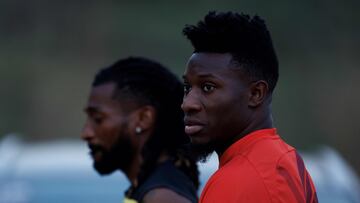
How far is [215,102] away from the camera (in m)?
2.98

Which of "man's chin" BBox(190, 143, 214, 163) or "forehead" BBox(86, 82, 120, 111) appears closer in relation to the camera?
"man's chin" BBox(190, 143, 214, 163)

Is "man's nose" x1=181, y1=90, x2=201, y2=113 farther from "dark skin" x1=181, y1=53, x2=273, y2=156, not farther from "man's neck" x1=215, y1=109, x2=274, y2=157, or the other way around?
"man's neck" x1=215, y1=109, x2=274, y2=157

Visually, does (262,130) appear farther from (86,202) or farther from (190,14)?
(190,14)

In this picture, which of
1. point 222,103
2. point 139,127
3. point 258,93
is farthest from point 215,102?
point 139,127

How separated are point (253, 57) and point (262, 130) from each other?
0.74ft

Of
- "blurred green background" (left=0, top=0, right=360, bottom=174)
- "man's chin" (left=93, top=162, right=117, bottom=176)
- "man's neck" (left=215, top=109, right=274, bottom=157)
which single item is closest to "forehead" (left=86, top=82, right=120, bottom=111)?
"man's chin" (left=93, top=162, right=117, bottom=176)

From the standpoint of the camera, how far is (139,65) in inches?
175

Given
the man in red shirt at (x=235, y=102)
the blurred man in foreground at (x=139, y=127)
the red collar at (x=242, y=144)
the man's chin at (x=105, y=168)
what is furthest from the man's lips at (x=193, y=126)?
the man's chin at (x=105, y=168)

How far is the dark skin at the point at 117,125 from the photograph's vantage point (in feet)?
13.8

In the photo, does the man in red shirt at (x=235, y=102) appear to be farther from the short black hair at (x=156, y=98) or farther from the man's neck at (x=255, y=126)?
the short black hair at (x=156, y=98)

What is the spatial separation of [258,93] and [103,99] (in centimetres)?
145

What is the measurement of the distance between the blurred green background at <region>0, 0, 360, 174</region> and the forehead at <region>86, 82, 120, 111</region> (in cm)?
762

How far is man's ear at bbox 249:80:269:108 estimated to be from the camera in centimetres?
299

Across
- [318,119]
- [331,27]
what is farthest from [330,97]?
[331,27]
